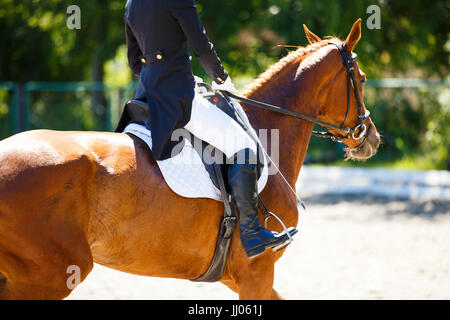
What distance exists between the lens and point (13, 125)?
14.8 metres

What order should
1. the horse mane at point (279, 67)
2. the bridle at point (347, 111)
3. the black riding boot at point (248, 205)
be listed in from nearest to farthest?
the black riding boot at point (248, 205), the bridle at point (347, 111), the horse mane at point (279, 67)

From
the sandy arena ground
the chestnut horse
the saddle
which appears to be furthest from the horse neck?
the sandy arena ground

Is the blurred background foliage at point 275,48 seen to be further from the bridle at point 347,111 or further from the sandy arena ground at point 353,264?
the bridle at point 347,111

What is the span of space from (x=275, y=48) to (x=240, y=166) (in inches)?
478

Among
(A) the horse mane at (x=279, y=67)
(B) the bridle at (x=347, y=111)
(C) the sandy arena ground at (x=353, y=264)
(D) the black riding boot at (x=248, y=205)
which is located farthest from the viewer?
(C) the sandy arena ground at (x=353, y=264)

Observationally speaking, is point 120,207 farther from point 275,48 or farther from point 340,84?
point 275,48

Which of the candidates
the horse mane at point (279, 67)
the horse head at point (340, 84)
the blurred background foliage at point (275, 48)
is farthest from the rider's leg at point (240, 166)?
the blurred background foliage at point (275, 48)

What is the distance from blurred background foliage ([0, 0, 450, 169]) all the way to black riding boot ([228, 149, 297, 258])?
9300 millimetres

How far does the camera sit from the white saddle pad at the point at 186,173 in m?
3.46

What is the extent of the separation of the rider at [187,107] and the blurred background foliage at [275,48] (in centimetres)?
920

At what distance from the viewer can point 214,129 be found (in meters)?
3.59
